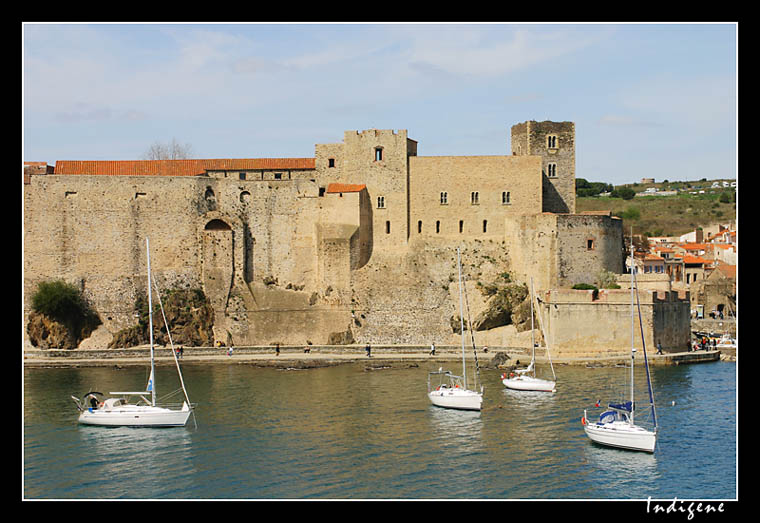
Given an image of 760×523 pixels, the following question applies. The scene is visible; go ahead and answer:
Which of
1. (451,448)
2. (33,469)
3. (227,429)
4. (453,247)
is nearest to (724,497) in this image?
(451,448)

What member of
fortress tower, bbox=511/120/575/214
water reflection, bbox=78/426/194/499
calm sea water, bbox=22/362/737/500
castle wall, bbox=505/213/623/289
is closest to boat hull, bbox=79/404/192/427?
water reflection, bbox=78/426/194/499

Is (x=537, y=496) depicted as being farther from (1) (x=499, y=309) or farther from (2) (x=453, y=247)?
(2) (x=453, y=247)

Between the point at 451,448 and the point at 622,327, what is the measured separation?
53.9 feet

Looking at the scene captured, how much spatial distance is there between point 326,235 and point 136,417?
59.6 feet

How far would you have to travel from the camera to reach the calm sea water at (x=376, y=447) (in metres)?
23.8

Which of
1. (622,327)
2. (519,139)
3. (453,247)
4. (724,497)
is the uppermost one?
(519,139)

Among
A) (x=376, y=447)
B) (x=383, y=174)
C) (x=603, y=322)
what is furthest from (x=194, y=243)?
(x=376, y=447)

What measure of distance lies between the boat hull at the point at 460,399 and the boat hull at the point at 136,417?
26.8 ft

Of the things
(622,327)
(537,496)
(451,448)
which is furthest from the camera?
(622,327)

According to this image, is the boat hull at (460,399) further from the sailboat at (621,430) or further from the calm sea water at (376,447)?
the sailboat at (621,430)

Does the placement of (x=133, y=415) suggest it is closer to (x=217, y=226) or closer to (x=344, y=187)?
(x=217, y=226)

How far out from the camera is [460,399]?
32219 mm

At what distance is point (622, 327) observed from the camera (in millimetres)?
41438

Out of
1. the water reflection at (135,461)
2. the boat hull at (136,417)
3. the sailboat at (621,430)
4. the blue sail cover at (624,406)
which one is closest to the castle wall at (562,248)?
the blue sail cover at (624,406)
